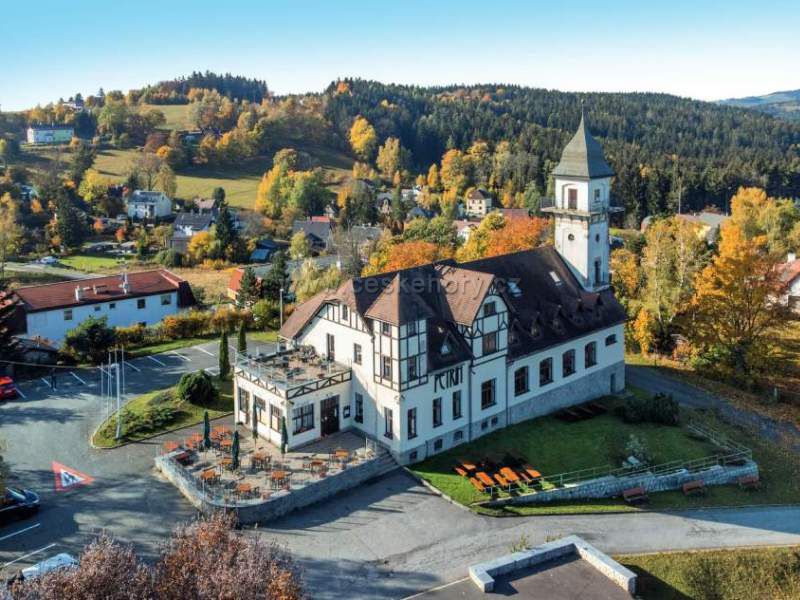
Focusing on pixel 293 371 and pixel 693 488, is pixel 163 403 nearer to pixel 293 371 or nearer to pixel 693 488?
pixel 293 371

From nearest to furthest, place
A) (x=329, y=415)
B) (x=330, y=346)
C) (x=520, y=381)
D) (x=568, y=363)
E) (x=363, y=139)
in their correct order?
(x=329, y=415)
(x=330, y=346)
(x=520, y=381)
(x=568, y=363)
(x=363, y=139)

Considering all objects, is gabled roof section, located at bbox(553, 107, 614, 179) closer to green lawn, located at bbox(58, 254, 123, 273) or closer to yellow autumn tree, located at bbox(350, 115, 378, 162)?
green lawn, located at bbox(58, 254, 123, 273)

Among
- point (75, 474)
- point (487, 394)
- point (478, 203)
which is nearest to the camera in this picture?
point (75, 474)

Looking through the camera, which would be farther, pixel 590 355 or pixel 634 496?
pixel 590 355

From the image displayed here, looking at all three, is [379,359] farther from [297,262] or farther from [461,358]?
[297,262]

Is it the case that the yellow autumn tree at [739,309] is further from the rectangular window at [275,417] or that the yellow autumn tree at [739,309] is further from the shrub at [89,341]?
the shrub at [89,341]

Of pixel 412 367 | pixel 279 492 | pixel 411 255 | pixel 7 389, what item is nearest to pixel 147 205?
pixel 411 255

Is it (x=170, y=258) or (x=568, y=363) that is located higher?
(x=170, y=258)

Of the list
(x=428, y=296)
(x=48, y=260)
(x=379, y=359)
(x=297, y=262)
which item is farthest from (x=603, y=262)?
(x=48, y=260)
